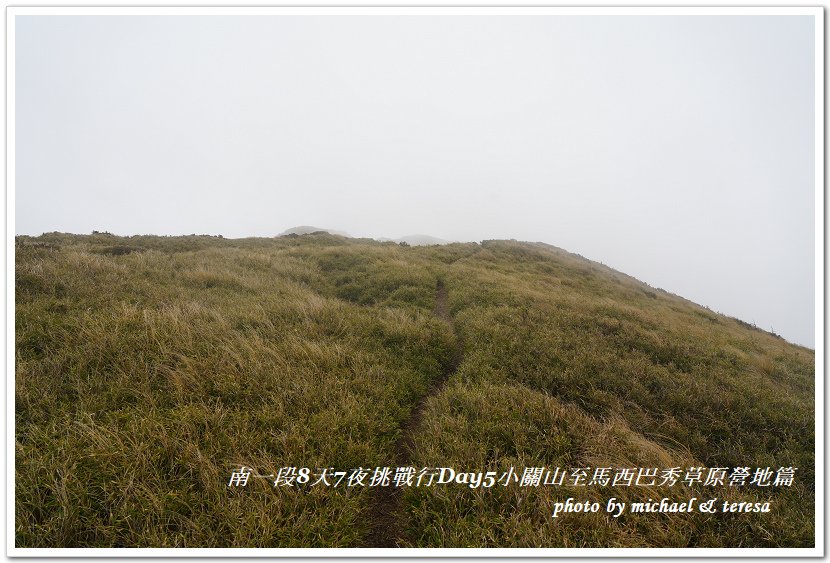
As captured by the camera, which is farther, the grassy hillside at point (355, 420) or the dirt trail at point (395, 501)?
the dirt trail at point (395, 501)

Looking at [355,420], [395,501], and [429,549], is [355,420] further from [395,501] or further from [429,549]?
[429,549]

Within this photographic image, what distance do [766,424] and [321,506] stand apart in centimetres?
687

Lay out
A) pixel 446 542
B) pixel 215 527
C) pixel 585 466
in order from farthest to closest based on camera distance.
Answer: pixel 585 466 → pixel 446 542 → pixel 215 527

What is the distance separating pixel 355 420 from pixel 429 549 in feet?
5.53

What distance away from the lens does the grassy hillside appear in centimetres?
317

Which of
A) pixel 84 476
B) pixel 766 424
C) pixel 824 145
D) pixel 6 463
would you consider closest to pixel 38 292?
pixel 6 463

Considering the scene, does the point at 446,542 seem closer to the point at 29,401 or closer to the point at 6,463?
the point at 6,463

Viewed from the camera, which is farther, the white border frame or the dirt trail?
the dirt trail

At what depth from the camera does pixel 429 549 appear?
10.9ft

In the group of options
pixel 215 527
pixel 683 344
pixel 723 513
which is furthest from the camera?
pixel 683 344

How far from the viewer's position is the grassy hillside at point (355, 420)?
10.4ft

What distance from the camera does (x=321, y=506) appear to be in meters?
3.32

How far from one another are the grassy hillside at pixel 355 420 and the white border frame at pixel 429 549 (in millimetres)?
111

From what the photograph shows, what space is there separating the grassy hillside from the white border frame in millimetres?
111
